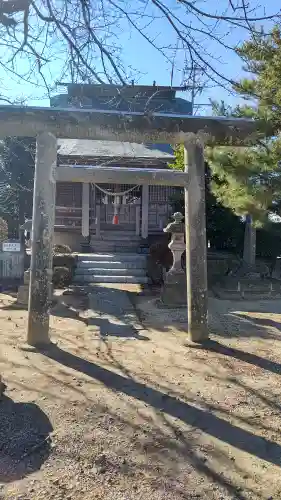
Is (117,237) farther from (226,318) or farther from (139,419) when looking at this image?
(139,419)

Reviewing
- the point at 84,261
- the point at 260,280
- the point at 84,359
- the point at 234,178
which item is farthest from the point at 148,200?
the point at 84,359

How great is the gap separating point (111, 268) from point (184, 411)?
28.4ft

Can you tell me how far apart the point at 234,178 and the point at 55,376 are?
12.7ft

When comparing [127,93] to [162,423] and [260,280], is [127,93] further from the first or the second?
[260,280]

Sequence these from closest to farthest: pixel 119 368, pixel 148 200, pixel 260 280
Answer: pixel 119 368, pixel 260 280, pixel 148 200

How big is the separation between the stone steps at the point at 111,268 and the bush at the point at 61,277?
2.92 ft

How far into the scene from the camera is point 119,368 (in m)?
5.27

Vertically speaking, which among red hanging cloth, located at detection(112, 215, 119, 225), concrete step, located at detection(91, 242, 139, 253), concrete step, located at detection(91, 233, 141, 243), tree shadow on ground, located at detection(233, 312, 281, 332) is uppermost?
red hanging cloth, located at detection(112, 215, 119, 225)

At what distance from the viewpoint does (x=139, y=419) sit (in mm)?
3857

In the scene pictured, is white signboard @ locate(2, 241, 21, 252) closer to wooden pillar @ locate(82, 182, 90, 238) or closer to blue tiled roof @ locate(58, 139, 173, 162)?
wooden pillar @ locate(82, 182, 90, 238)

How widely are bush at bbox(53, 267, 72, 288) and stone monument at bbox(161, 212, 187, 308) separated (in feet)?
8.43

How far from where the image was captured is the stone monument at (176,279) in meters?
9.65

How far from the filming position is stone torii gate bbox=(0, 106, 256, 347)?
5594 mm

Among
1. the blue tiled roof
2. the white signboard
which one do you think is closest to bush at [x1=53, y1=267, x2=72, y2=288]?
the white signboard
